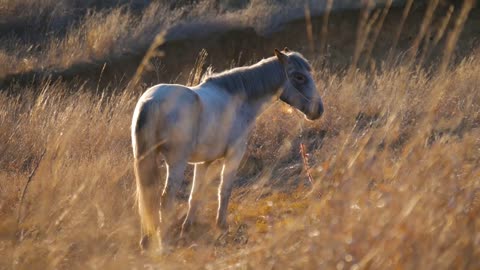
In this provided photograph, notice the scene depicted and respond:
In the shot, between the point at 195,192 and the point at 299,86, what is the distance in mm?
1317

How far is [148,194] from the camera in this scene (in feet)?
17.4

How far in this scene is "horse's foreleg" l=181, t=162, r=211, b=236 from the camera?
19.9 feet

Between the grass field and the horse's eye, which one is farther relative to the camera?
the horse's eye

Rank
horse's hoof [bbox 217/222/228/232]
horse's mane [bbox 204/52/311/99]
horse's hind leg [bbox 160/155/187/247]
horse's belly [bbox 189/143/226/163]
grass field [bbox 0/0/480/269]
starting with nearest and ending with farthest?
grass field [bbox 0/0/480/269] < horse's hind leg [bbox 160/155/187/247] < horse's belly [bbox 189/143/226/163] < horse's hoof [bbox 217/222/228/232] < horse's mane [bbox 204/52/311/99]

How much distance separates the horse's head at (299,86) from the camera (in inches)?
252

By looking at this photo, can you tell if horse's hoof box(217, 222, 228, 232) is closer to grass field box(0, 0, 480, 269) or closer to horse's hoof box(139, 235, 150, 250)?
grass field box(0, 0, 480, 269)

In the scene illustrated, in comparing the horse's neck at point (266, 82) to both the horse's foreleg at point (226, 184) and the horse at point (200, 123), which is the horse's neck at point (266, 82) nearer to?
the horse at point (200, 123)

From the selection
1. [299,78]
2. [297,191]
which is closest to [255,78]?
[299,78]

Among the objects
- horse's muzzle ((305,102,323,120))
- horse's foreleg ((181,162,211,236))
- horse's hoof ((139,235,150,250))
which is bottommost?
horse's foreleg ((181,162,211,236))

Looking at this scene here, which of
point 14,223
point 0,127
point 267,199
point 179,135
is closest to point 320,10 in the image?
point 0,127

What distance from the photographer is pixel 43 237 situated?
14.7ft

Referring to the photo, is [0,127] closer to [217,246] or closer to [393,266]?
[217,246]

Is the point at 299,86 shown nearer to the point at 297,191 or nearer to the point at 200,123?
the point at 297,191

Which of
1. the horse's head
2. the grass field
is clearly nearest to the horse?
the horse's head
